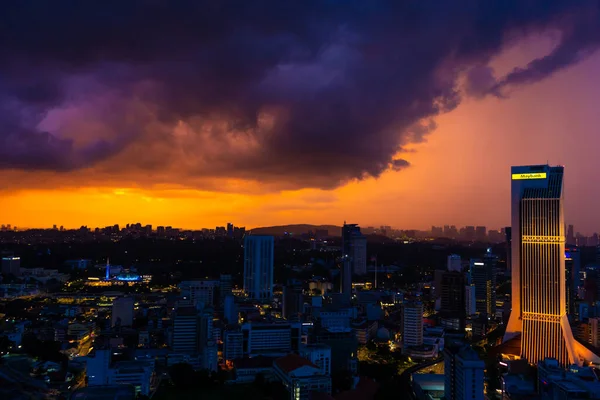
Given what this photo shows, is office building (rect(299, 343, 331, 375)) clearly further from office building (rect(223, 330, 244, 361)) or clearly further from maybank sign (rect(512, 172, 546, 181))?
maybank sign (rect(512, 172, 546, 181))

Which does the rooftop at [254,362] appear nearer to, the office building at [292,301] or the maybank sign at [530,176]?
the office building at [292,301]

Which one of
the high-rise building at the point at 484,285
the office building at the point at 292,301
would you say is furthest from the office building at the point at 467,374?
the high-rise building at the point at 484,285

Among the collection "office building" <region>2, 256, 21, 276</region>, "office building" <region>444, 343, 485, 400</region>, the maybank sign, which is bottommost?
"office building" <region>444, 343, 485, 400</region>

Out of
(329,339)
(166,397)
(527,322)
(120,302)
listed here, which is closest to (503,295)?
(527,322)

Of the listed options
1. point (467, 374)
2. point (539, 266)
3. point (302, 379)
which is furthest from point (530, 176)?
point (302, 379)

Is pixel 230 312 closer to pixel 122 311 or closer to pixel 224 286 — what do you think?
pixel 122 311

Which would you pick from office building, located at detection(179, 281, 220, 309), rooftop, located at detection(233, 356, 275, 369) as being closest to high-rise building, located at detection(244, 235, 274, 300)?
office building, located at detection(179, 281, 220, 309)
